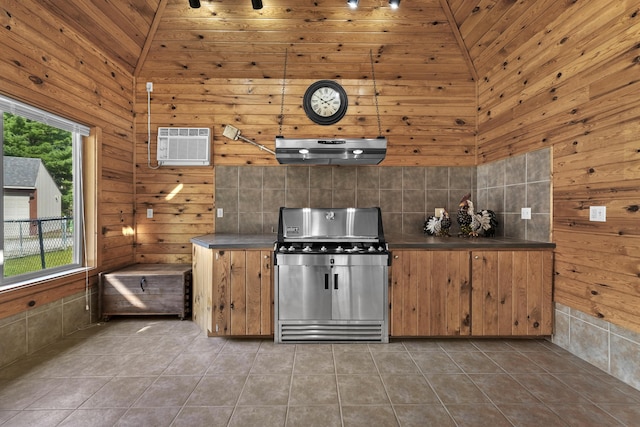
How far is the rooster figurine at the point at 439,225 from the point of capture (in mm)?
2990

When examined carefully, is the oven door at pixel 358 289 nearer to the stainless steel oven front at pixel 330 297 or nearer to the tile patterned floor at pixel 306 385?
the stainless steel oven front at pixel 330 297

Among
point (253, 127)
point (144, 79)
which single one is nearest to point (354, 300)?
point (253, 127)

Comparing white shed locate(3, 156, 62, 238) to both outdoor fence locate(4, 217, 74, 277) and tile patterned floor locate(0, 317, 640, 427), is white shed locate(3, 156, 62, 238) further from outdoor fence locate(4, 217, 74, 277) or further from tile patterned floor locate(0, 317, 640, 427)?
tile patterned floor locate(0, 317, 640, 427)

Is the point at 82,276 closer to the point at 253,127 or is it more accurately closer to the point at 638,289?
the point at 253,127

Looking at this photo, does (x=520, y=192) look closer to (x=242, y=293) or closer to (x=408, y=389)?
(x=408, y=389)

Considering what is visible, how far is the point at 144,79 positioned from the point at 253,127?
4.23 ft

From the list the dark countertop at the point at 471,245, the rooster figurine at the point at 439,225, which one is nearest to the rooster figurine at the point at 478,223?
the rooster figurine at the point at 439,225

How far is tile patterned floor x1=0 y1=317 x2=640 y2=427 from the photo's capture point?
1597 mm

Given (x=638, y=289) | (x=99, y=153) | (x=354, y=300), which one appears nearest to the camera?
(x=638, y=289)

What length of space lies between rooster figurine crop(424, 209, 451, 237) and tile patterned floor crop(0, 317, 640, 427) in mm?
1026

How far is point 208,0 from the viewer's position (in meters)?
2.69

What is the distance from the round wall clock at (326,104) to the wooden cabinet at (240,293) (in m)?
1.65

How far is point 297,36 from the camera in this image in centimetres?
294

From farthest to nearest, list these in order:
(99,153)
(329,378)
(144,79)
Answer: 1. (144,79)
2. (99,153)
3. (329,378)
